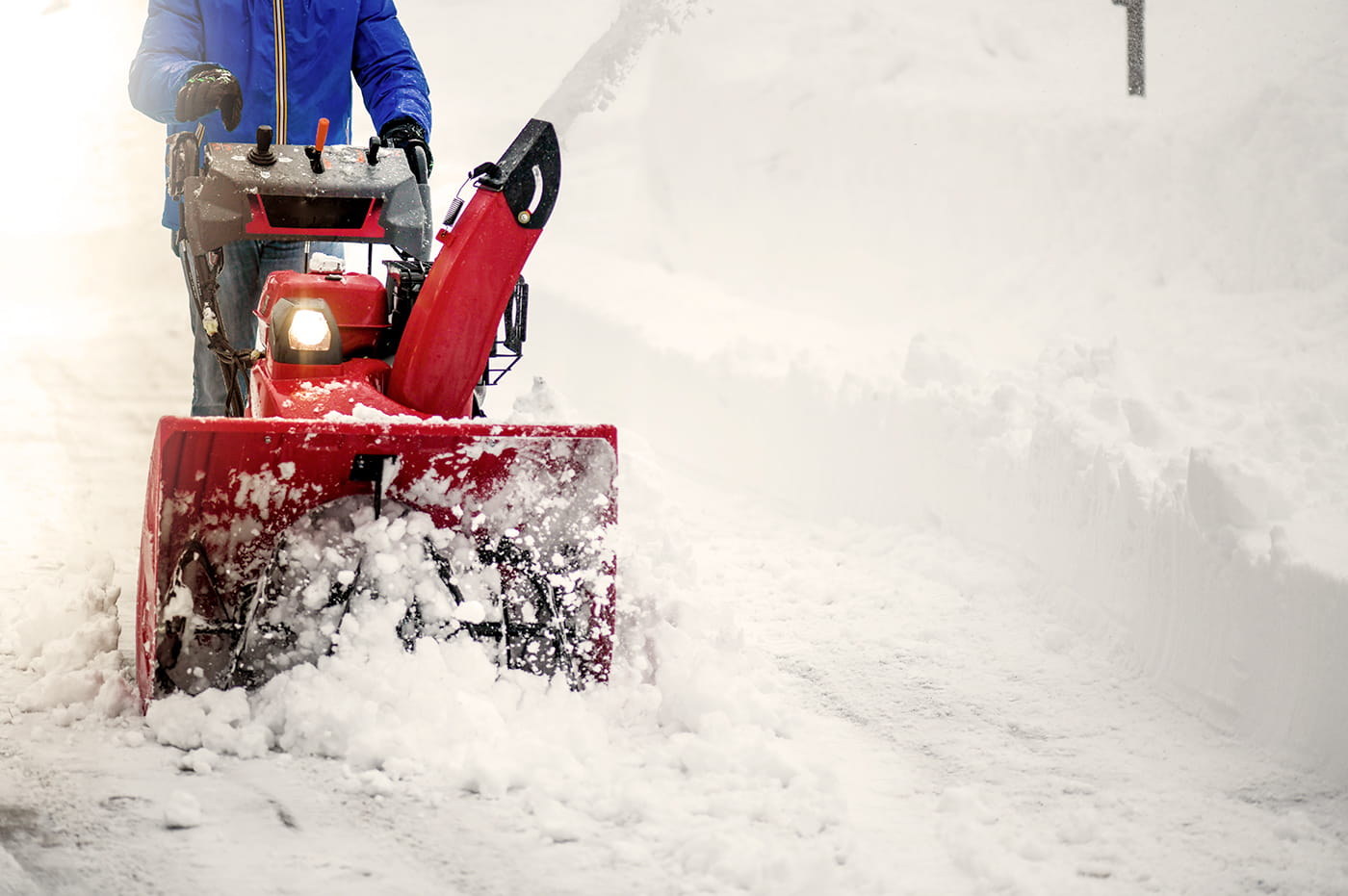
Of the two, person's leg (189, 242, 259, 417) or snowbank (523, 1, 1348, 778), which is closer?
snowbank (523, 1, 1348, 778)

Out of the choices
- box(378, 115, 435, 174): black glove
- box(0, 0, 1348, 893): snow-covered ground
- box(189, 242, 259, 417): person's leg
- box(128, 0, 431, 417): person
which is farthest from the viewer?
box(189, 242, 259, 417): person's leg

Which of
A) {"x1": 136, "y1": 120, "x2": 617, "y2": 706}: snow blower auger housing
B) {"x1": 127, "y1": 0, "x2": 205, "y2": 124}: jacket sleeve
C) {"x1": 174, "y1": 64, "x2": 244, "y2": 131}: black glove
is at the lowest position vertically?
{"x1": 136, "y1": 120, "x2": 617, "y2": 706}: snow blower auger housing

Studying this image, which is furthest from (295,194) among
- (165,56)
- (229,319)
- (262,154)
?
(229,319)

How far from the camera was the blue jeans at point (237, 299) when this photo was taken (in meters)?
4.07

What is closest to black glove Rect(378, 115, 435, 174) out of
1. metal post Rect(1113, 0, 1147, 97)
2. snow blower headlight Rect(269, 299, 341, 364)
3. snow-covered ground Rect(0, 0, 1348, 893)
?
snow blower headlight Rect(269, 299, 341, 364)

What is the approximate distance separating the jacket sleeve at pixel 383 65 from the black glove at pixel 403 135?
289 millimetres

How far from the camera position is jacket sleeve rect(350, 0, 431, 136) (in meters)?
4.15

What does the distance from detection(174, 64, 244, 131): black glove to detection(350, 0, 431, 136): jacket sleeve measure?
77cm

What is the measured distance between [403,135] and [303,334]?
2.65 feet

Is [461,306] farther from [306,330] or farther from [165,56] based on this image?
[165,56]

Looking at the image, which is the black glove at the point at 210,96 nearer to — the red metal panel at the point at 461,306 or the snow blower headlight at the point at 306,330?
the snow blower headlight at the point at 306,330

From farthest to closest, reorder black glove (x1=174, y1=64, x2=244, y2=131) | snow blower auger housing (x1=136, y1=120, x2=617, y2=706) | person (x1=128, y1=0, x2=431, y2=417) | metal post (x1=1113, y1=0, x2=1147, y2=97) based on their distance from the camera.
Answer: metal post (x1=1113, y1=0, x2=1147, y2=97) < person (x1=128, y1=0, x2=431, y2=417) < black glove (x1=174, y1=64, x2=244, y2=131) < snow blower auger housing (x1=136, y1=120, x2=617, y2=706)

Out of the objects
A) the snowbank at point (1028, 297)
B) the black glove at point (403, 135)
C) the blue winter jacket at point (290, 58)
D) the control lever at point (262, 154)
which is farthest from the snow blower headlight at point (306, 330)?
the snowbank at point (1028, 297)

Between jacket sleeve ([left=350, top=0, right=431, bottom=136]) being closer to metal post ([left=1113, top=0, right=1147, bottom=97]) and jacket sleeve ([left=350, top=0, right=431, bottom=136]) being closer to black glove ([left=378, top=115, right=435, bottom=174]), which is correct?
black glove ([left=378, top=115, right=435, bottom=174])
